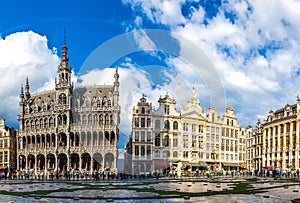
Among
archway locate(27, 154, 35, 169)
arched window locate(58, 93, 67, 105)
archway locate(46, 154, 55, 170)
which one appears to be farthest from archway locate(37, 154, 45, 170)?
arched window locate(58, 93, 67, 105)

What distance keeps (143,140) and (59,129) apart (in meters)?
18.9

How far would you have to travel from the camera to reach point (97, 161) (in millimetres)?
70062

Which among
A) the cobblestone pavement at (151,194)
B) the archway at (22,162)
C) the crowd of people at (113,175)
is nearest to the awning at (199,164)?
the crowd of people at (113,175)

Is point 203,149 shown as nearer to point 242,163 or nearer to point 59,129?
point 242,163

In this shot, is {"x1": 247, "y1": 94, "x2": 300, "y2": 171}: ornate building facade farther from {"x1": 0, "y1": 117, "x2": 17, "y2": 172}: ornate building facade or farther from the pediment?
{"x1": 0, "y1": 117, "x2": 17, "y2": 172}: ornate building facade

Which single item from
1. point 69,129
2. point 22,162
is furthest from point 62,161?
point 22,162

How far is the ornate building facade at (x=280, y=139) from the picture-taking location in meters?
69.9

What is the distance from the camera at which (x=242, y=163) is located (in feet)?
281

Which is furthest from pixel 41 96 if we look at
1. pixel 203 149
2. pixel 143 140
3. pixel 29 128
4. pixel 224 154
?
pixel 224 154

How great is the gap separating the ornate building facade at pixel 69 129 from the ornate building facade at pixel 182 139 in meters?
5.51

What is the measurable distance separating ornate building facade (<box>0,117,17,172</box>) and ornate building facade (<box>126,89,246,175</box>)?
3362cm

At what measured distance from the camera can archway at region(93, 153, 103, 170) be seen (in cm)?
6888

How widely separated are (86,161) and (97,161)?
2.54 m

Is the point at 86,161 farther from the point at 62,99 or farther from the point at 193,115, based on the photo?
the point at 193,115
